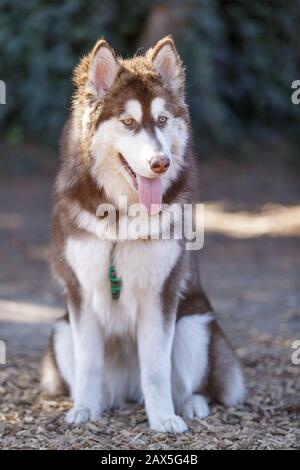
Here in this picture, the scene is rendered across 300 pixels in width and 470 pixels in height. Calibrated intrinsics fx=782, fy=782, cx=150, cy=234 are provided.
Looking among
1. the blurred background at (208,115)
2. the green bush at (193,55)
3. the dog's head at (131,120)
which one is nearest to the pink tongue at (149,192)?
the dog's head at (131,120)

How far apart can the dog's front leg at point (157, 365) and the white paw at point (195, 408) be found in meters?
0.19

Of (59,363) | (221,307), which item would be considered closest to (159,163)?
(59,363)

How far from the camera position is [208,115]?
40.1ft

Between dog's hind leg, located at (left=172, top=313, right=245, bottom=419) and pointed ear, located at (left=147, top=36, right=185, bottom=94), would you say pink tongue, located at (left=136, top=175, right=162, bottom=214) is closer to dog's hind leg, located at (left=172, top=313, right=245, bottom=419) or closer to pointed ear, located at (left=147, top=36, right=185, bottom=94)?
pointed ear, located at (left=147, top=36, right=185, bottom=94)

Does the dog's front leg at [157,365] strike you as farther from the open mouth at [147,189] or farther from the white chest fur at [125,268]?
the open mouth at [147,189]

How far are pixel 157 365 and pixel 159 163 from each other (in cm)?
120

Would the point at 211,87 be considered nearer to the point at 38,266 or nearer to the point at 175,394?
the point at 38,266

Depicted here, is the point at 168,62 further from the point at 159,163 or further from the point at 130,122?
the point at 159,163

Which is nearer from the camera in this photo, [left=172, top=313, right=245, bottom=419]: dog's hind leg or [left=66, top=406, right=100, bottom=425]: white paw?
[left=66, top=406, right=100, bottom=425]: white paw

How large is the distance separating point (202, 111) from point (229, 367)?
7.88 metres

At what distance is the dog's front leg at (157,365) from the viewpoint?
446 cm

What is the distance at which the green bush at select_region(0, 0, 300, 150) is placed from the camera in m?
11.8

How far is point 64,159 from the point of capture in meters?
4.68

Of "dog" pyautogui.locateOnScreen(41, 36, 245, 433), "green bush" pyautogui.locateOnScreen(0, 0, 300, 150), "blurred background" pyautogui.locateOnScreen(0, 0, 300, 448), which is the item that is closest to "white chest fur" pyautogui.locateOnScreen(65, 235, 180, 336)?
"dog" pyautogui.locateOnScreen(41, 36, 245, 433)
